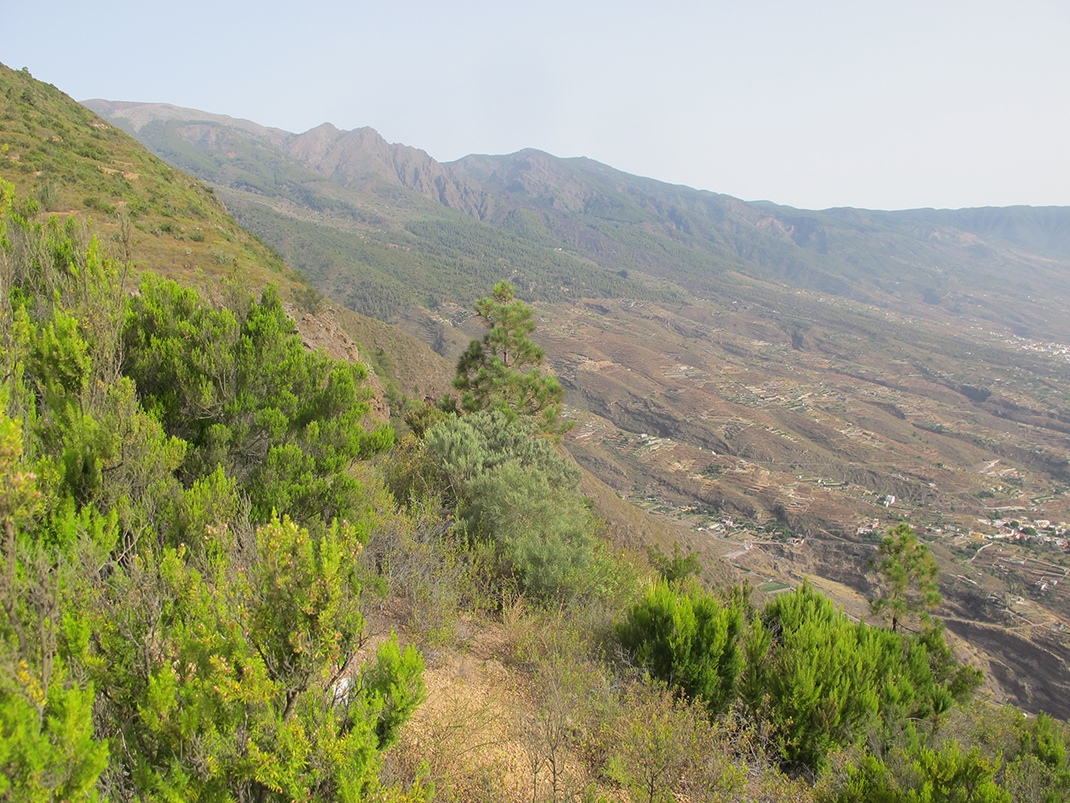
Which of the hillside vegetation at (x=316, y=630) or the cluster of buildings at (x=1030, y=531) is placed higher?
the hillside vegetation at (x=316, y=630)

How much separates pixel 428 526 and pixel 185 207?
28.1 metres

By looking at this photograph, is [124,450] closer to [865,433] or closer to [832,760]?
[832,760]

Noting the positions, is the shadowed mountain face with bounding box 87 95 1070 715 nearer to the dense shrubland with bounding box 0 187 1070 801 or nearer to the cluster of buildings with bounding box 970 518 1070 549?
the cluster of buildings with bounding box 970 518 1070 549

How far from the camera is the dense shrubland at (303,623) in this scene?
88.6 inches

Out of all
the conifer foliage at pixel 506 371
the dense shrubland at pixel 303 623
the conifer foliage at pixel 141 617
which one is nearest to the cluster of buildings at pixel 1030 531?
the conifer foliage at pixel 506 371

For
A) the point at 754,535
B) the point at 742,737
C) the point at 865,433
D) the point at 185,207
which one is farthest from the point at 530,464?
the point at 865,433

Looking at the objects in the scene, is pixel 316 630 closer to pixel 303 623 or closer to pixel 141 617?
pixel 303 623

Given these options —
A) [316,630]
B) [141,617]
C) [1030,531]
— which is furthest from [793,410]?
[141,617]

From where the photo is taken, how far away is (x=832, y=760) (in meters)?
4.31

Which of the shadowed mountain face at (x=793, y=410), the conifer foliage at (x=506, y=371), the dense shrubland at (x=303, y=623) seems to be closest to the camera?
the dense shrubland at (x=303, y=623)

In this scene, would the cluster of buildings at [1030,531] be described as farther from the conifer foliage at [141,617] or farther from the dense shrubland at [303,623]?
the conifer foliage at [141,617]

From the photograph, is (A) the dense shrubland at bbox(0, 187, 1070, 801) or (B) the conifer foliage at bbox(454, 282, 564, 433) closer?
(A) the dense shrubland at bbox(0, 187, 1070, 801)

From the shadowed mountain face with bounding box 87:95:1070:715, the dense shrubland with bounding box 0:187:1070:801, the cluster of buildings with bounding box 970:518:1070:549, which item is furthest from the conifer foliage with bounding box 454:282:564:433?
the cluster of buildings with bounding box 970:518:1070:549

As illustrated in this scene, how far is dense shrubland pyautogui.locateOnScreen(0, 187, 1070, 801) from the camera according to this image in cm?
225
